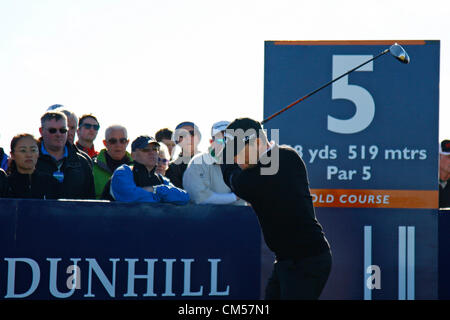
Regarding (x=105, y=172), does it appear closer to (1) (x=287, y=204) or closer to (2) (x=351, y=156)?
(2) (x=351, y=156)

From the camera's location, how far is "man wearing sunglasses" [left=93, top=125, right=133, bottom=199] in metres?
6.95

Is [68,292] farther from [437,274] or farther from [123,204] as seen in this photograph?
[437,274]

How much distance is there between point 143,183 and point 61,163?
0.76 metres

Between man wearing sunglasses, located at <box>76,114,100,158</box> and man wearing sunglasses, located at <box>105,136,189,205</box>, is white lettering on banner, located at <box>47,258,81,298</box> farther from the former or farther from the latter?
man wearing sunglasses, located at <box>76,114,100,158</box>

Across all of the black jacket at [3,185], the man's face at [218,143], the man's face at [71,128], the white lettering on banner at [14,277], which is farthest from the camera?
the man's face at [71,128]

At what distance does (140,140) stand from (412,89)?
2557 mm

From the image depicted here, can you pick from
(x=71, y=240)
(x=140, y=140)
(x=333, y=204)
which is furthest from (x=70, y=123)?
(x=333, y=204)

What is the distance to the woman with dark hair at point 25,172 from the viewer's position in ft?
19.8

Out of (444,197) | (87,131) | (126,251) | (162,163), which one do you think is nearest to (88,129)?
(87,131)

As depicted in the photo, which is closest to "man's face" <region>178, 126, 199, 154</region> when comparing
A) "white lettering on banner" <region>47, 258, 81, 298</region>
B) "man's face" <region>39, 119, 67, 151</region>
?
"man's face" <region>39, 119, 67, 151</region>

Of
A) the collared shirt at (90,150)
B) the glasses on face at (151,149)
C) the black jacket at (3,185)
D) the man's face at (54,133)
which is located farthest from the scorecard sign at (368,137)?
the black jacket at (3,185)

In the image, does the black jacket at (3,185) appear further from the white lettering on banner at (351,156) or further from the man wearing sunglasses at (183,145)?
the white lettering on banner at (351,156)

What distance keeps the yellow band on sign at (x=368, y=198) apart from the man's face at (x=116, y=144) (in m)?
1.90

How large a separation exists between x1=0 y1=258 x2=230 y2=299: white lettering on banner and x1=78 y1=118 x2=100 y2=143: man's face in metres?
1.91
